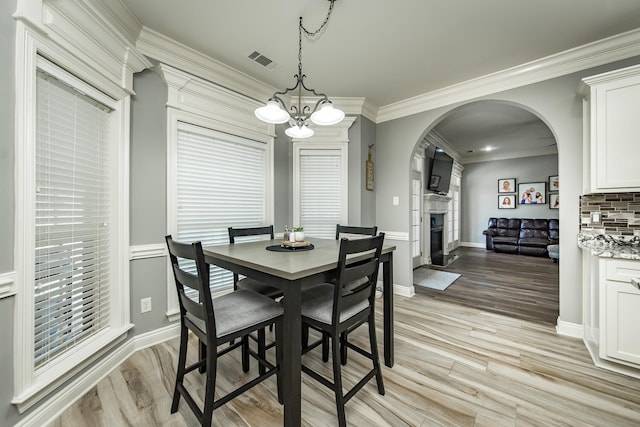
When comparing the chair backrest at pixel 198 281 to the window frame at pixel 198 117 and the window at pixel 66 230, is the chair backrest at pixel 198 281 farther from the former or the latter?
the window frame at pixel 198 117

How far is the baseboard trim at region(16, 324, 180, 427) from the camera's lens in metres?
1.31

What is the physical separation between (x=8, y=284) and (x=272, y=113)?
164 centimetres

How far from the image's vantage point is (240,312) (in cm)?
138

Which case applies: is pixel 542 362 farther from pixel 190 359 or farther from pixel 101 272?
pixel 101 272

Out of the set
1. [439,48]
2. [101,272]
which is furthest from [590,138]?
[101,272]

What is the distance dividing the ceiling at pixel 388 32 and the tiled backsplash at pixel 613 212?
1364mm

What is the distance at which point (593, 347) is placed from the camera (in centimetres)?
196

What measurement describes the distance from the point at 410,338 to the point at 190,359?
6.13 ft

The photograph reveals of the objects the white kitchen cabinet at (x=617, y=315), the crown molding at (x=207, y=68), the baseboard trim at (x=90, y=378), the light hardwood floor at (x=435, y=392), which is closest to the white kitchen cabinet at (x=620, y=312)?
the white kitchen cabinet at (x=617, y=315)

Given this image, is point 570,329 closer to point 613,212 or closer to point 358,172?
point 613,212

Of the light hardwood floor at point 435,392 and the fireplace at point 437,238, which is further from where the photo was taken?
the fireplace at point 437,238

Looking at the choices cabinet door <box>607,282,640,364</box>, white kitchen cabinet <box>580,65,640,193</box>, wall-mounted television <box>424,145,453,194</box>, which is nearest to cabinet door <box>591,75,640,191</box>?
white kitchen cabinet <box>580,65,640,193</box>

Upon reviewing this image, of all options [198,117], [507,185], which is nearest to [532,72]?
[198,117]

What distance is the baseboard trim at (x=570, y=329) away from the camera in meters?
2.24
